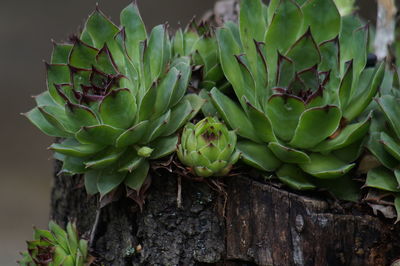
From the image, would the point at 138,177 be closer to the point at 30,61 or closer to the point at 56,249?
the point at 56,249

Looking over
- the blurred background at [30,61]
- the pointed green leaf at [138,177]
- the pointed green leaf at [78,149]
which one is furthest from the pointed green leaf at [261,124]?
the blurred background at [30,61]

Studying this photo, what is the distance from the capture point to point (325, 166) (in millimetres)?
1663

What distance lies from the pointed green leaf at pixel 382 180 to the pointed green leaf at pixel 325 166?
80 millimetres

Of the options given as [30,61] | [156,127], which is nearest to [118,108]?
[156,127]

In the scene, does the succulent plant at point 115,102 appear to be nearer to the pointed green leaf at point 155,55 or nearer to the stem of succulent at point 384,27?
the pointed green leaf at point 155,55

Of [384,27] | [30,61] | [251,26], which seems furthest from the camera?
[30,61]

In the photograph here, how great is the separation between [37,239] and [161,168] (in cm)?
46

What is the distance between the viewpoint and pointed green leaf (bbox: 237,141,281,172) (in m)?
1.68

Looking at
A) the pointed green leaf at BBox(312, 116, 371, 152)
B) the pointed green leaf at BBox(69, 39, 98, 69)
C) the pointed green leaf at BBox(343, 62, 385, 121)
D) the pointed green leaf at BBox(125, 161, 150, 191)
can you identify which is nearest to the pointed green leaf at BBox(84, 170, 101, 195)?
the pointed green leaf at BBox(125, 161, 150, 191)

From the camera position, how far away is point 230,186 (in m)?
1.71

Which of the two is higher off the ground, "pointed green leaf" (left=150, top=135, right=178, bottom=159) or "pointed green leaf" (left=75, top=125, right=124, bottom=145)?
"pointed green leaf" (left=75, top=125, right=124, bottom=145)

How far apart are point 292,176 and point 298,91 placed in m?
0.25

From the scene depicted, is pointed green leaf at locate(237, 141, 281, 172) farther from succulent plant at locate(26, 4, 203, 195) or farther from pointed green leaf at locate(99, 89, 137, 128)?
pointed green leaf at locate(99, 89, 137, 128)

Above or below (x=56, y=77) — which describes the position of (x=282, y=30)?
below
